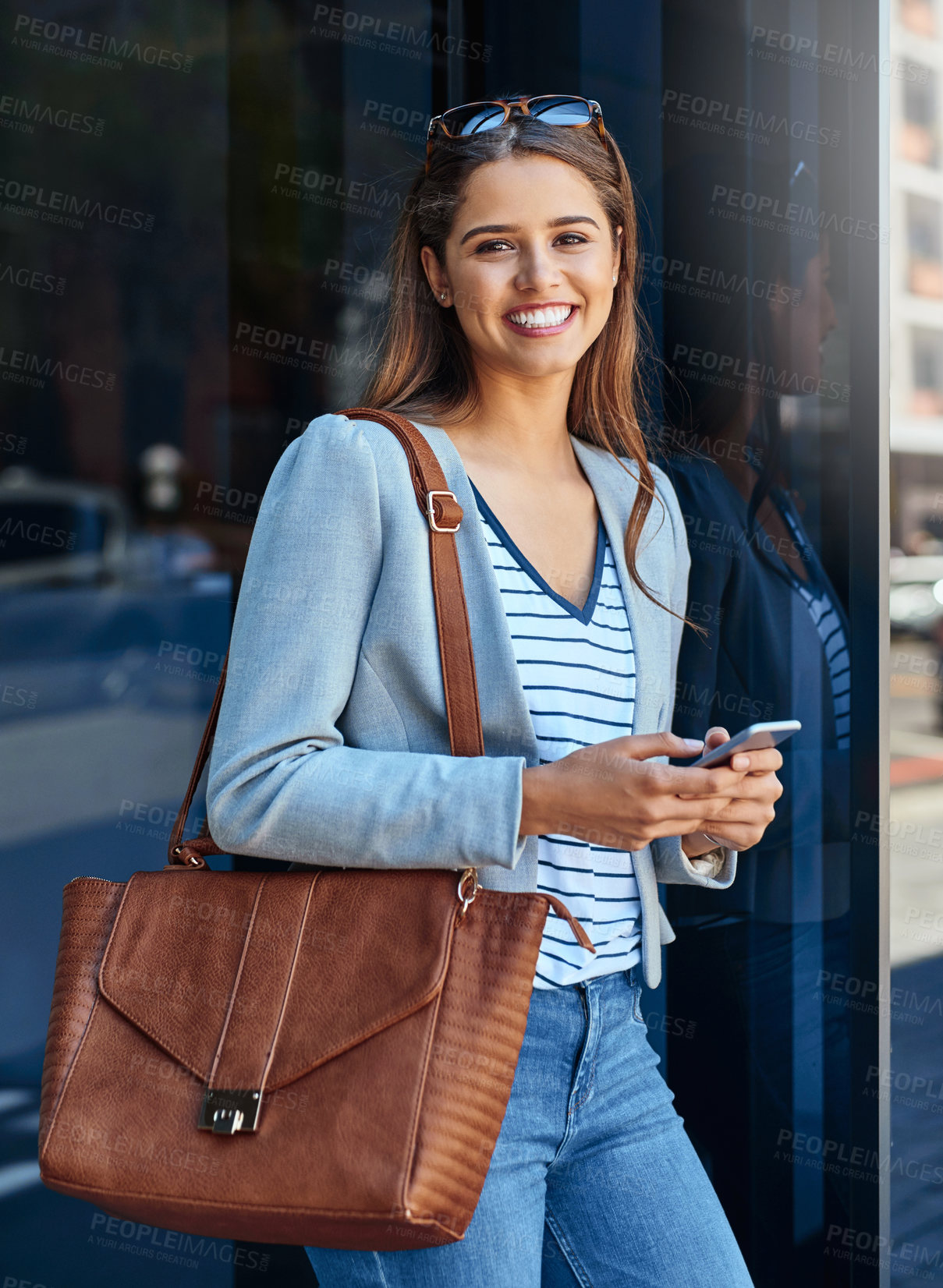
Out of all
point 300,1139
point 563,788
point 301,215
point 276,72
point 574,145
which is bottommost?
point 300,1139

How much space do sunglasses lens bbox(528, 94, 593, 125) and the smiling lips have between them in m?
0.28

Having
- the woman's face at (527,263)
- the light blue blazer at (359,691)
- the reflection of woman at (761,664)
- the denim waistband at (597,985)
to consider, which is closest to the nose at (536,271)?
the woman's face at (527,263)

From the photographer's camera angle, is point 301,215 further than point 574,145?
Yes

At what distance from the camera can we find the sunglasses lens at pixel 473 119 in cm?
156

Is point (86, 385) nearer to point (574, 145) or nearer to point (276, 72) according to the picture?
point (276, 72)

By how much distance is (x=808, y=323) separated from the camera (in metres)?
2.12

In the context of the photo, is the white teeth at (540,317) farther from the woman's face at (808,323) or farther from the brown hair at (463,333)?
the woman's face at (808,323)

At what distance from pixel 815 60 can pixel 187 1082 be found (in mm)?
2014

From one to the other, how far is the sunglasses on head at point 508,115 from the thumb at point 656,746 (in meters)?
0.90

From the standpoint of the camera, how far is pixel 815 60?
2.06 meters

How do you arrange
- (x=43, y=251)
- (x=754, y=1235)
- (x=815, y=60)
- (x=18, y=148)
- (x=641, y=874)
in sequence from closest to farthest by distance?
→ (x=641, y=874) → (x=815, y=60) → (x=754, y=1235) → (x=18, y=148) → (x=43, y=251)

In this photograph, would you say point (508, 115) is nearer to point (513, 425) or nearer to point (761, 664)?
point (513, 425)

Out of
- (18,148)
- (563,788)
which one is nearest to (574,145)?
(563,788)

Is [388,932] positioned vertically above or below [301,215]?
below
